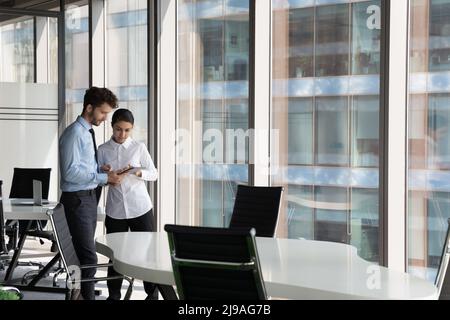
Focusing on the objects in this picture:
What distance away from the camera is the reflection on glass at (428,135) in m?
5.82

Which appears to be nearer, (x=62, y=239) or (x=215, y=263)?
(x=215, y=263)

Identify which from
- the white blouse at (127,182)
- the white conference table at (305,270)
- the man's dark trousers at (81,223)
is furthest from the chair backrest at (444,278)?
Result: the white blouse at (127,182)

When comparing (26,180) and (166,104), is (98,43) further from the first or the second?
(26,180)

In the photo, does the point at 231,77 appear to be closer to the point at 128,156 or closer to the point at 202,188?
the point at 202,188

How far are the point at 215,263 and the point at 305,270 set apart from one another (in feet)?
2.07

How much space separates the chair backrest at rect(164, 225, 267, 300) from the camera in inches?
122

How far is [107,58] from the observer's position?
9391mm

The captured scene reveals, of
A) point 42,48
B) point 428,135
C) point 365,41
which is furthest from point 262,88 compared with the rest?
point 42,48

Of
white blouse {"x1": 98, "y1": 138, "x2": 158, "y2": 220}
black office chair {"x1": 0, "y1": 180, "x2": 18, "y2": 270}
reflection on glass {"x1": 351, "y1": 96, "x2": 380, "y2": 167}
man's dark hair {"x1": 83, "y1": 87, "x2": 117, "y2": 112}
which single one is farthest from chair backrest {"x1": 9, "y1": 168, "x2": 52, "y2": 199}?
reflection on glass {"x1": 351, "y1": 96, "x2": 380, "y2": 167}

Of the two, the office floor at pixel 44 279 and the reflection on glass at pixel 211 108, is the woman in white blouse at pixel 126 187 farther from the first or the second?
the reflection on glass at pixel 211 108

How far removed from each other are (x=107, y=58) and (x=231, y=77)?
233cm

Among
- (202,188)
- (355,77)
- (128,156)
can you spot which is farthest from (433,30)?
(202,188)

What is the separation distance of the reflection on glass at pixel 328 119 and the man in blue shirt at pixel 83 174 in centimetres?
197

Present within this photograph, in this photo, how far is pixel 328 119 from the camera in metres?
6.61
